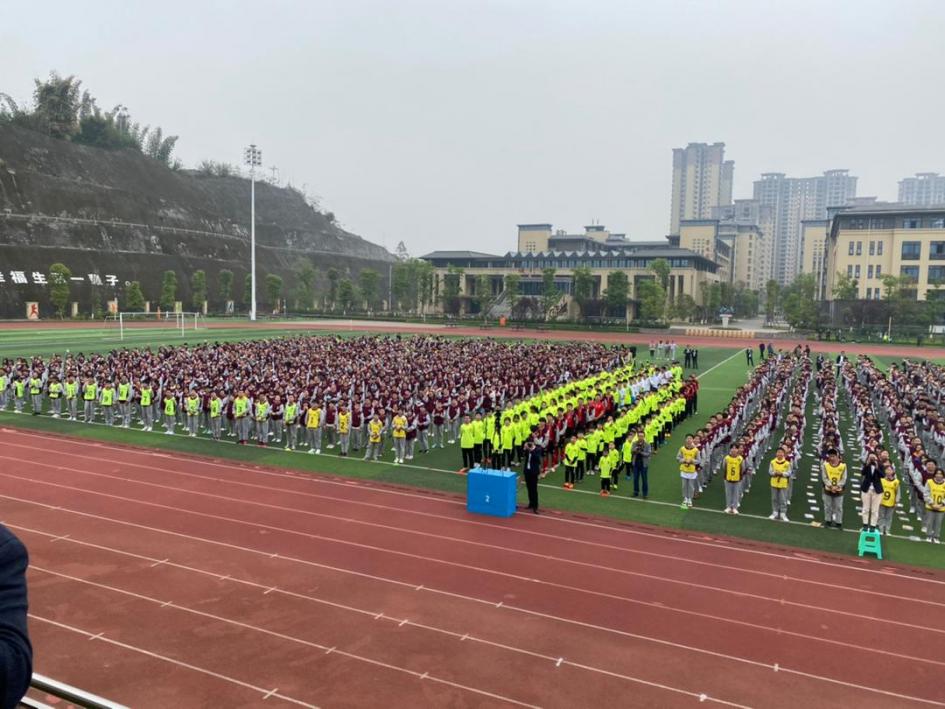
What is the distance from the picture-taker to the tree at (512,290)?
81312mm

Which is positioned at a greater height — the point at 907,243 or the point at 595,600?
the point at 907,243

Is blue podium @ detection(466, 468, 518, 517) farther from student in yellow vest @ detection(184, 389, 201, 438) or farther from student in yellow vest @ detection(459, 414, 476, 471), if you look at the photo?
student in yellow vest @ detection(184, 389, 201, 438)

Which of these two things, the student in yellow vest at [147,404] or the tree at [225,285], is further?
the tree at [225,285]

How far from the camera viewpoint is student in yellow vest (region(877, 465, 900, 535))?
39.7 ft

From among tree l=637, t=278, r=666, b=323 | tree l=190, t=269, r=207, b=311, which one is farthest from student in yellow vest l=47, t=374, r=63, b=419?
tree l=190, t=269, r=207, b=311

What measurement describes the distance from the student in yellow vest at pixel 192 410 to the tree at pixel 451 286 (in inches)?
2703

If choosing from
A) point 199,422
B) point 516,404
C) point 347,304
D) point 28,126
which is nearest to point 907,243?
point 347,304

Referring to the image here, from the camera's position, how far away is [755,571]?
10.7 meters

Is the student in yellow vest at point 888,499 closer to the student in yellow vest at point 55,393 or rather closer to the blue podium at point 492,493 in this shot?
the blue podium at point 492,493

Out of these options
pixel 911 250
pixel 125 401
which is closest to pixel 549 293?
pixel 911 250

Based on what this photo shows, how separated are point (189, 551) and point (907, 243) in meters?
81.0

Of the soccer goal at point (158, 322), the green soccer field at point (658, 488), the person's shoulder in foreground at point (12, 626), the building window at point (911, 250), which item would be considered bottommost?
the green soccer field at point (658, 488)

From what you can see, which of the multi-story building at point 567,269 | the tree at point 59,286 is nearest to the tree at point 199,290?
the tree at point 59,286

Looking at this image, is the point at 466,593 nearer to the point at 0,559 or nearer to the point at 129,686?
the point at 129,686
